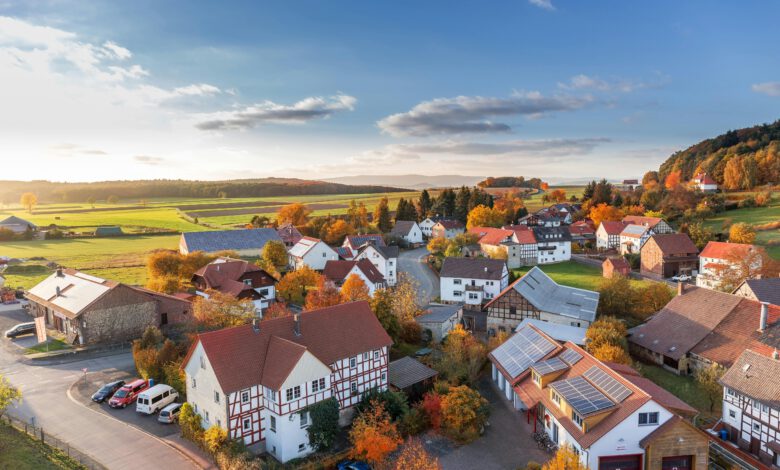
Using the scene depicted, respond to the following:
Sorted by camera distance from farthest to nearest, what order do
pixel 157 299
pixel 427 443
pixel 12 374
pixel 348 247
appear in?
pixel 348 247 < pixel 157 299 < pixel 12 374 < pixel 427 443

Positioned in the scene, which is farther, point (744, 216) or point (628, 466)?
point (744, 216)

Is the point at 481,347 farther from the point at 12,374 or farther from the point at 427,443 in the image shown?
the point at 12,374

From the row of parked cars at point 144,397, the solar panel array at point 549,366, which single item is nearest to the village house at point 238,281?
the row of parked cars at point 144,397

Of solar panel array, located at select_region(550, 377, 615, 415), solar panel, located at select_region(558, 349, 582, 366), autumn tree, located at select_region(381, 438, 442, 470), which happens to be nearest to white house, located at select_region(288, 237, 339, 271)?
solar panel, located at select_region(558, 349, 582, 366)

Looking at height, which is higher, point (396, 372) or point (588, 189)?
point (588, 189)

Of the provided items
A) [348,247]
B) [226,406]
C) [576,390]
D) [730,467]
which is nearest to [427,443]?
[576,390]

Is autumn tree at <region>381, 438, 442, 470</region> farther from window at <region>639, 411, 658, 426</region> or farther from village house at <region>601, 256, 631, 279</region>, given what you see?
village house at <region>601, 256, 631, 279</region>

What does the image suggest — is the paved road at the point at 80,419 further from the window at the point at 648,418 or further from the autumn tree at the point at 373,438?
the window at the point at 648,418
